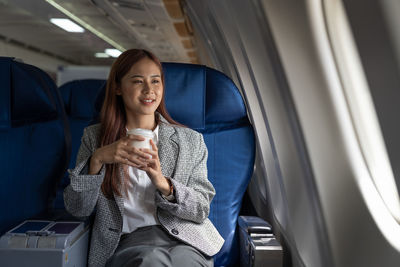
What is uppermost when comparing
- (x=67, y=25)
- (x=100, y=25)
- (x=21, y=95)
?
(x=67, y=25)

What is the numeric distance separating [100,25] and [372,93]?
32.1 feet

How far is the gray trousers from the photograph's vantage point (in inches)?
68.0

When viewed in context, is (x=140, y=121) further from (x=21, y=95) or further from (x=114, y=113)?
(x=21, y=95)

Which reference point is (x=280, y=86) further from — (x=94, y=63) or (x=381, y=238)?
(x=94, y=63)

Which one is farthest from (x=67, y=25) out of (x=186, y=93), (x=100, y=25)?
(x=186, y=93)

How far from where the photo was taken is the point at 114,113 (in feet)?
6.91

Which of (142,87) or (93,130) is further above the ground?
(142,87)

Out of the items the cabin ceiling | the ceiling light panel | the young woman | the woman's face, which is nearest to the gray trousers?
the young woman

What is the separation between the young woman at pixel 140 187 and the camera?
1886 millimetres

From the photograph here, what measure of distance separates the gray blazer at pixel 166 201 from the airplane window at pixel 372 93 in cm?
75

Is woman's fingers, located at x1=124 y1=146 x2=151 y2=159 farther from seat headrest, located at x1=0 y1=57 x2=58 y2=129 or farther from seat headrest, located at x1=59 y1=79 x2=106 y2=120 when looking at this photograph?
seat headrest, located at x1=59 y1=79 x2=106 y2=120

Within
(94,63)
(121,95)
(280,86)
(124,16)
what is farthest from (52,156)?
(94,63)

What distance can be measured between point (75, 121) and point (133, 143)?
2261 millimetres

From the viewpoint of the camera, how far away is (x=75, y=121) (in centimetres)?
374
